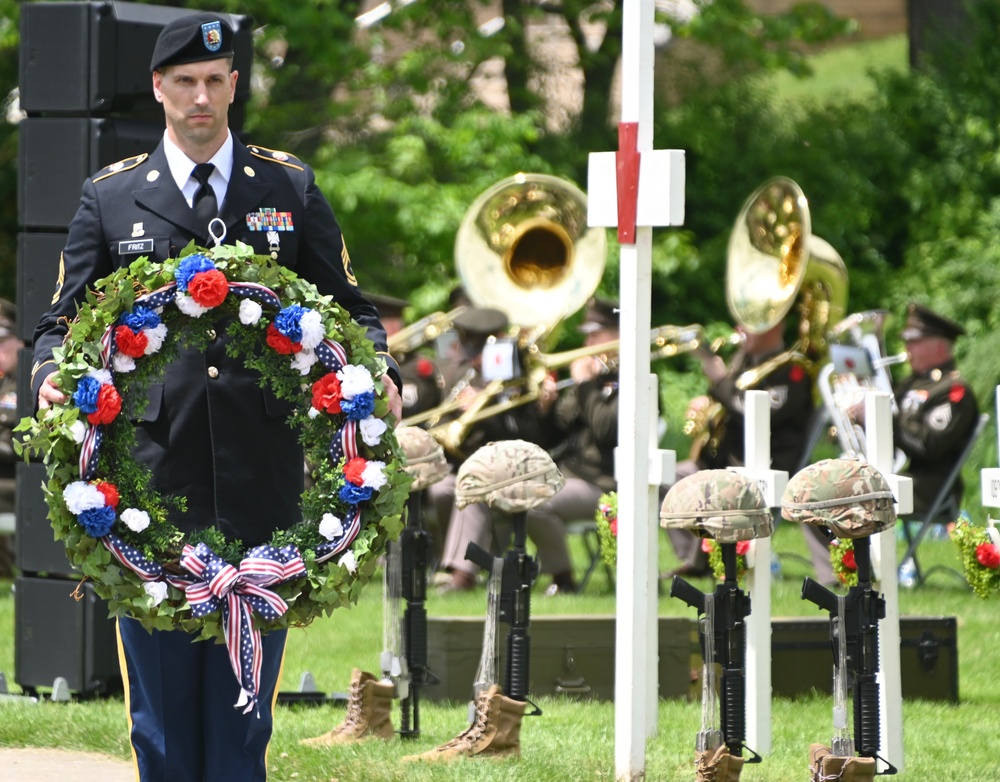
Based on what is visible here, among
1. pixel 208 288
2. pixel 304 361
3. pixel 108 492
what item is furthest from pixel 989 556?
pixel 108 492

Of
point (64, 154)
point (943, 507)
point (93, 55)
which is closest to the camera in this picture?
point (93, 55)

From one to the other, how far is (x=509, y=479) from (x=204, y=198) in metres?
2.13

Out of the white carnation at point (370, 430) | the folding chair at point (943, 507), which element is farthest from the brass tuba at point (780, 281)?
the white carnation at point (370, 430)

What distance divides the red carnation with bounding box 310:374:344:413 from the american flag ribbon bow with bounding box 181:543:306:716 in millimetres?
356

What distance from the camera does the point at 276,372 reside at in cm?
449

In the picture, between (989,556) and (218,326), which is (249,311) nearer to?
(218,326)

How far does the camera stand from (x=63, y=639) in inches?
301

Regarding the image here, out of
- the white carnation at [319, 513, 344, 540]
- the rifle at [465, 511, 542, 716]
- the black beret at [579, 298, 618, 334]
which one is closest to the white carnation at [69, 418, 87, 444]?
the white carnation at [319, 513, 344, 540]

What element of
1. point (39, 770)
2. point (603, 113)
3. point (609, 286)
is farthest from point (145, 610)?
point (603, 113)

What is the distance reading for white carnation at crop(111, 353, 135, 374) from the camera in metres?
4.35

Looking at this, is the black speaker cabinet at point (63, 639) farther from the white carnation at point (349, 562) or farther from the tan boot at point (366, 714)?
the white carnation at point (349, 562)

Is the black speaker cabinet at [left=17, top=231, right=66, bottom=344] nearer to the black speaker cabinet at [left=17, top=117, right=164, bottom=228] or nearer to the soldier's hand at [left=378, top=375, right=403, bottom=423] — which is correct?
the black speaker cabinet at [left=17, top=117, right=164, bottom=228]

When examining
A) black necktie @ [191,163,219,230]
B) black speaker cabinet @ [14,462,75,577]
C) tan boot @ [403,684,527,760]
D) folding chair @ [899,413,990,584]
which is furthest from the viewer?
folding chair @ [899,413,990,584]

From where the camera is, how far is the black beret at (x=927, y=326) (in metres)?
12.1
